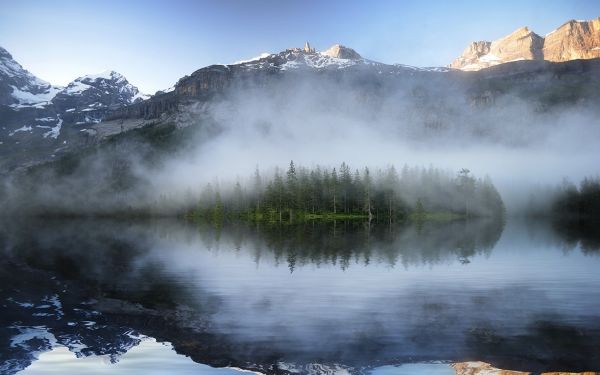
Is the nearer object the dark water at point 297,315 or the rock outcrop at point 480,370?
the rock outcrop at point 480,370

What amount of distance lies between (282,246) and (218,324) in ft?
182

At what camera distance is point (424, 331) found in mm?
27672

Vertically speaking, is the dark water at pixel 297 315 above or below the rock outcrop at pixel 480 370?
below

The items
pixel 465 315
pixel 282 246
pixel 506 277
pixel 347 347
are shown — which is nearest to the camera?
pixel 347 347

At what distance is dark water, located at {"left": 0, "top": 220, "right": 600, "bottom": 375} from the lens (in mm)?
22844

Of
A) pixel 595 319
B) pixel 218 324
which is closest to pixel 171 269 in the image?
pixel 218 324

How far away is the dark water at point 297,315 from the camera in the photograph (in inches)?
899

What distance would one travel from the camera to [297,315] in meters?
32.3

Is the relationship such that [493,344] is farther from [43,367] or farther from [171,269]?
[171,269]

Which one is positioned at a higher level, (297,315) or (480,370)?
(480,370)

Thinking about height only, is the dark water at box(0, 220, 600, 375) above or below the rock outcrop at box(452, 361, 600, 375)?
below

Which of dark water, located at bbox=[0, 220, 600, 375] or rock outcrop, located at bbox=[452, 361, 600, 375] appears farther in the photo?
dark water, located at bbox=[0, 220, 600, 375]

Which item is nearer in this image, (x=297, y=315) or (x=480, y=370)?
(x=480, y=370)

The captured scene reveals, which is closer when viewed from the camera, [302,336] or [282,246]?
[302,336]
